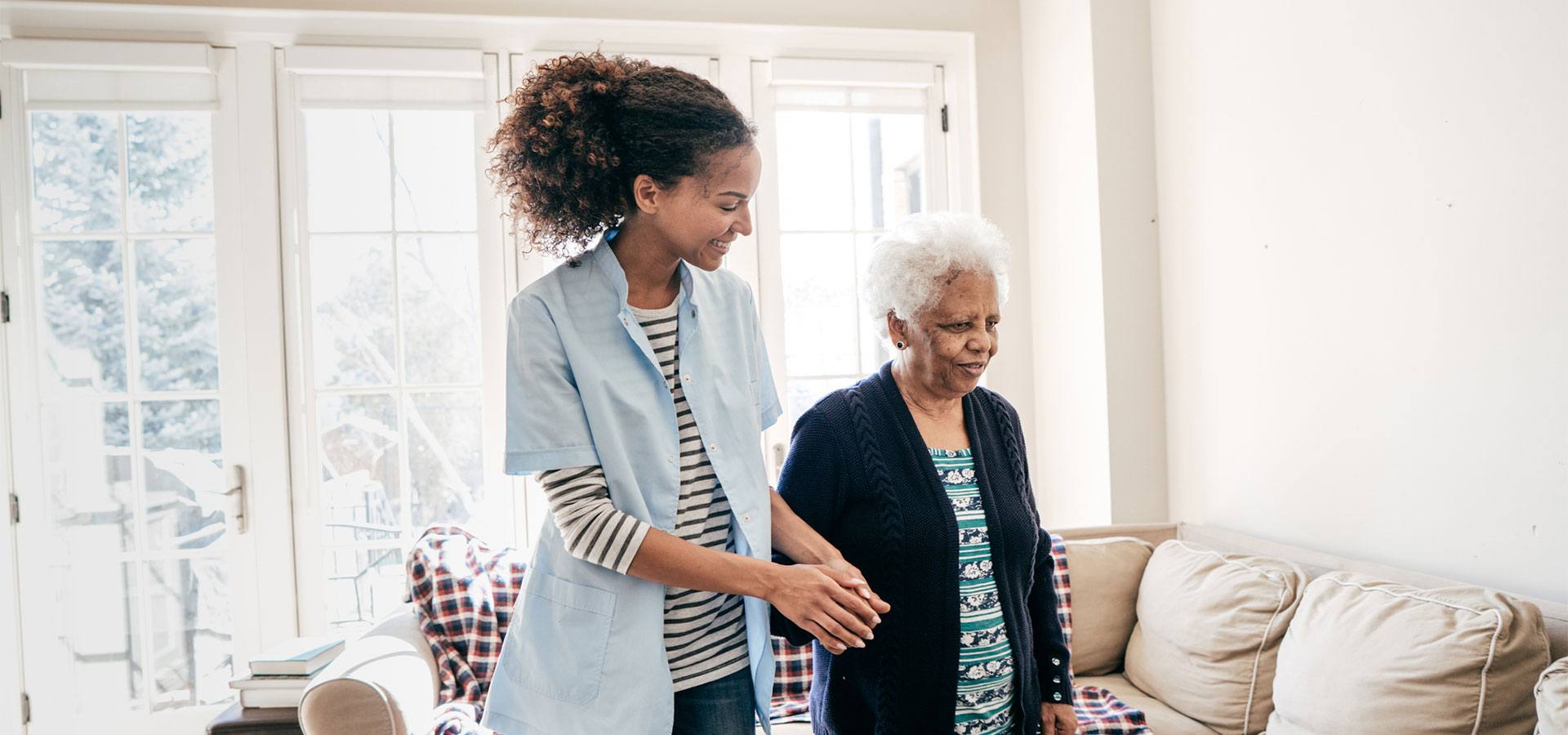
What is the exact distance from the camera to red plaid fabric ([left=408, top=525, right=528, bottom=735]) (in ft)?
7.57

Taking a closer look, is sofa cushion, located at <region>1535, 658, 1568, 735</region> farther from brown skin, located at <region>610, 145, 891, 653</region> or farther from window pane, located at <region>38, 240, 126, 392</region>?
window pane, located at <region>38, 240, 126, 392</region>

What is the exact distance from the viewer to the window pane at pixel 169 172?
2893 mm

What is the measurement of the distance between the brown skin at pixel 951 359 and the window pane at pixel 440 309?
195cm

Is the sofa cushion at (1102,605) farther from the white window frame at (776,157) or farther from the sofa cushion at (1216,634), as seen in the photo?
the white window frame at (776,157)

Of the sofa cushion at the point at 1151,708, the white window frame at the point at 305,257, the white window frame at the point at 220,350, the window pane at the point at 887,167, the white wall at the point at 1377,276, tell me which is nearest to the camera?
the white wall at the point at 1377,276

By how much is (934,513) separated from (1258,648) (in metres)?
1.10

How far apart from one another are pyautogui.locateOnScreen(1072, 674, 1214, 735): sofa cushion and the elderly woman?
75cm

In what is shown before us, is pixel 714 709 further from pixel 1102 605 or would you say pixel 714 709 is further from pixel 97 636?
pixel 97 636

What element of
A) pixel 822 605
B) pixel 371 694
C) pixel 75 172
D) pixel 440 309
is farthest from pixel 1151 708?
pixel 75 172

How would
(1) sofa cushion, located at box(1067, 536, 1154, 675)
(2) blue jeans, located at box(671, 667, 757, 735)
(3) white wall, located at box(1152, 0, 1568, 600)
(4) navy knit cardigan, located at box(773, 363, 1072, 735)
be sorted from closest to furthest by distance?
1. (2) blue jeans, located at box(671, 667, 757, 735)
2. (4) navy knit cardigan, located at box(773, 363, 1072, 735)
3. (3) white wall, located at box(1152, 0, 1568, 600)
4. (1) sofa cushion, located at box(1067, 536, 1154, 675)

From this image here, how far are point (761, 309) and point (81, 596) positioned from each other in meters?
2.32

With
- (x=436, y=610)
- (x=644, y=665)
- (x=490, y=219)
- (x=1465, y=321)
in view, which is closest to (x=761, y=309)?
(x=490, y=219)

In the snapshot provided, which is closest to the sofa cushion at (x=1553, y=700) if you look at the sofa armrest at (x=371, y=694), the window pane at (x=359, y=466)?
the sofa armrest at (x=371, y=694)

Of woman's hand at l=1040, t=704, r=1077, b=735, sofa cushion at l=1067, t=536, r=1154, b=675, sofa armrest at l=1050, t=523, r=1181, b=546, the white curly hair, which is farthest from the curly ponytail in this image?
sofa armrest at l=1050, t=523, r=1181, b=546
